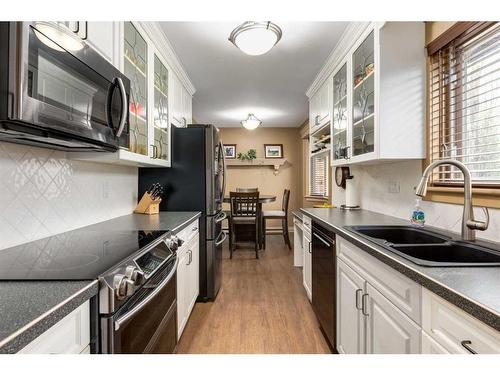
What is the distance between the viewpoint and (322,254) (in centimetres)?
209

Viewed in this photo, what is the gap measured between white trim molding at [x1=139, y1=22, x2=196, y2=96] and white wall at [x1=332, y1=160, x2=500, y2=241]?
2.19m

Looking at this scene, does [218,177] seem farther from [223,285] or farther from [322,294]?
[322,294]

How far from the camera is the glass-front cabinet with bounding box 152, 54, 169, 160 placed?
234 centimetres

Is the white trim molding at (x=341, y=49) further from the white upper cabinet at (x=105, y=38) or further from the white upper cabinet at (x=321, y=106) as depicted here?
the white upper cabinet at (x=105, y=38)

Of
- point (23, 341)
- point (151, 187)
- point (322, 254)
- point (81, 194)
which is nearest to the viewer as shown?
point (23, 341)

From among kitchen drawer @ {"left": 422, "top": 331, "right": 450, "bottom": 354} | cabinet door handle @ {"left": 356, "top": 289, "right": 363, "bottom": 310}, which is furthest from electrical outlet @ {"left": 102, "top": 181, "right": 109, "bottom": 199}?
kitchen drawer @ {"left": 422, "top": 331, "right": 450, "bottom": 354}

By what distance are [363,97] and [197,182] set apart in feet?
5.38

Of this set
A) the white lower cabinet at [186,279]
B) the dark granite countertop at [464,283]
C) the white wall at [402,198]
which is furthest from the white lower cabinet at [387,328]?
the white lower cabinet at [186,279]

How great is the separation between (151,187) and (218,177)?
2.23 feet

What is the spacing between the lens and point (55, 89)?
988 mm

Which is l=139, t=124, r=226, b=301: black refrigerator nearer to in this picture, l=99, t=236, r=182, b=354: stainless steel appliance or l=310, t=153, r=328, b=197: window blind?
l=99, t=236, r=182, b=354: stainless steel appliance

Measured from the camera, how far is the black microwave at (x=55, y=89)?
2.63 feet

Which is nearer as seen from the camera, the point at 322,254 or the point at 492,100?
the point at 492,100
